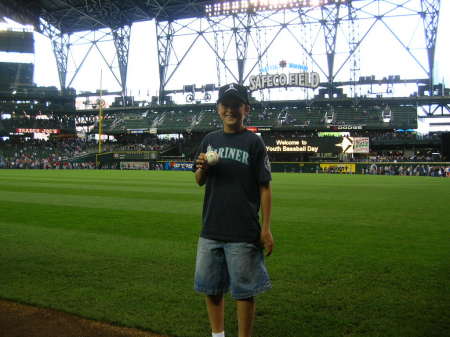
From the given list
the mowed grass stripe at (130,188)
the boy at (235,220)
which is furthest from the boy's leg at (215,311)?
the mowed grass stripe at (130,188)

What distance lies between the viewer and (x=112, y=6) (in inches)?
2256

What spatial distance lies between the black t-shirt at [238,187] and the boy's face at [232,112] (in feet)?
0.33

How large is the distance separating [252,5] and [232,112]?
1995 inches

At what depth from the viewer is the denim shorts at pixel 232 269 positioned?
336 cm

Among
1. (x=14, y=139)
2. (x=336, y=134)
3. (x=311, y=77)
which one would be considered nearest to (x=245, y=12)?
(x=311, y=77)

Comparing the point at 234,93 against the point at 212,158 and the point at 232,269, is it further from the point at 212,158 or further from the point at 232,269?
the point at 232,269

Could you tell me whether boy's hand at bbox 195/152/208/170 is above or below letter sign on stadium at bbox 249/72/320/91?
below

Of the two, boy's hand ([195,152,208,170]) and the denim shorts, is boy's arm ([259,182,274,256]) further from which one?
boy's hand ([195,152,208,170])

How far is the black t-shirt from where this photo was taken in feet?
11.2

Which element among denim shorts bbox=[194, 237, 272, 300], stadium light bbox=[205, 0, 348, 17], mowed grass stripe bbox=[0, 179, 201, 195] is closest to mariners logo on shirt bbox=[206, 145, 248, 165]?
denim shorts bbox=[194, 237, 272, 300]

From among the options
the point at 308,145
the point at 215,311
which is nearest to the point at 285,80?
the point at 308,145

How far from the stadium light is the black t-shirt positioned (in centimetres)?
4976

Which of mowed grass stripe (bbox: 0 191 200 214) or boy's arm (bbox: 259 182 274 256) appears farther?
mowed grass stripe (bbox: 0 191 200 214)

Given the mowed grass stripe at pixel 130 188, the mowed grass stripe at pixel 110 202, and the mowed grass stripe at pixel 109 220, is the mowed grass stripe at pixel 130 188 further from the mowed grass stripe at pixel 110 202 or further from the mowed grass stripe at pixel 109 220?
the mowed grass stripe at pixel 109 220
